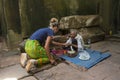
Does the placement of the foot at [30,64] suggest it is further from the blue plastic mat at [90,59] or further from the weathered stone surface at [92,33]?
the weathered stone surface at [92,33]

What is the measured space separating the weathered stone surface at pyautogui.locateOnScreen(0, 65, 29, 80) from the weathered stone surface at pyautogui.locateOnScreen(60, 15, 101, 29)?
232cm

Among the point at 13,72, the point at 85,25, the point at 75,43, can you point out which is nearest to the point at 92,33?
the point at 85,25

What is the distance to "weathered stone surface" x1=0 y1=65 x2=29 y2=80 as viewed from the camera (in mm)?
3459

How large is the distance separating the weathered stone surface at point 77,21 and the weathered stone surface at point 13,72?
7.62 feet

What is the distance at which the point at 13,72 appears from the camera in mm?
3682

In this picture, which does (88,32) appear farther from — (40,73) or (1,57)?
(1,57)

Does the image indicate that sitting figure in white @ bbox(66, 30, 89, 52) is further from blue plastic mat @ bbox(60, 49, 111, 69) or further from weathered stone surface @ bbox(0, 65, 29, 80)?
weathered stone surface @ bbox(0, 65, 29, 80)

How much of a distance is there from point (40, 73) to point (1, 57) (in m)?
1.89

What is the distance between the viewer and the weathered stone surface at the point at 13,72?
3.46 metres

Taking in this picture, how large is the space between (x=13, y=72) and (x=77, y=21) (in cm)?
292

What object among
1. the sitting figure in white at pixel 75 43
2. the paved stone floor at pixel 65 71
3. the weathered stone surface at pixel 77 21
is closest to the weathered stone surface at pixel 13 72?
the paved stone floor at pixel 65 71

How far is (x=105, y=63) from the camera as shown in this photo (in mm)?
3809

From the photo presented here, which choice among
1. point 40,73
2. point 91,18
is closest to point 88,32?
point 91,18

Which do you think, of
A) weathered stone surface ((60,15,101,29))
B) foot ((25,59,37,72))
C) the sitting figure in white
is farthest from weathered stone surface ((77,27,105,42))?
foot ((25,59,37,72))
